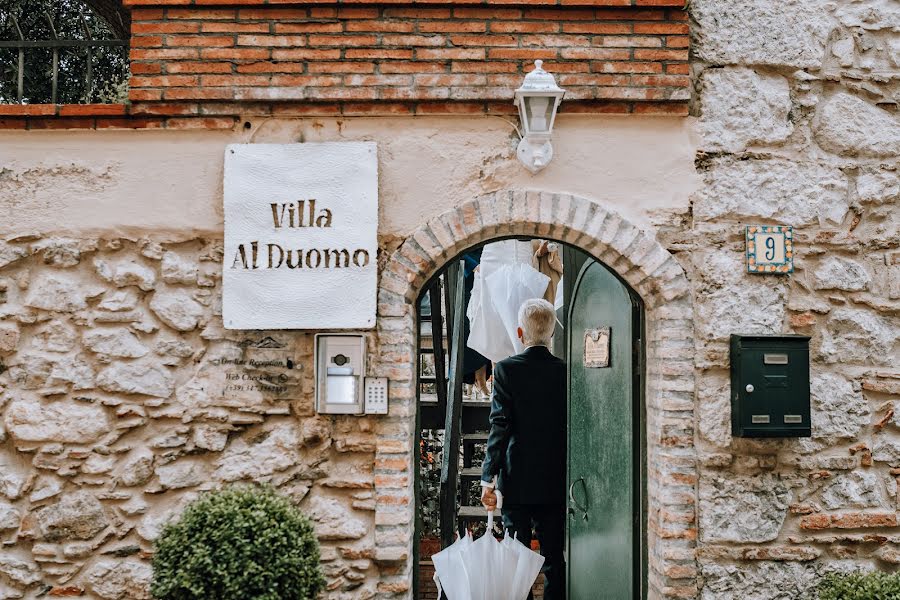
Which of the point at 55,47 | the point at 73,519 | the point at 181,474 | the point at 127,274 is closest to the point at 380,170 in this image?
the point at 127,274

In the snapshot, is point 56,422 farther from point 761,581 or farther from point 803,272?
point 803,272

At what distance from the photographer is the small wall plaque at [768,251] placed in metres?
3.78

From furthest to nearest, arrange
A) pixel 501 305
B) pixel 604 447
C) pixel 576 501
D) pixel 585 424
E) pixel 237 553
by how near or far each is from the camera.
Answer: pixel 501 305 < pixel 576 501 < pixel 585 424 < pixel 604 447 < pixel 237 553

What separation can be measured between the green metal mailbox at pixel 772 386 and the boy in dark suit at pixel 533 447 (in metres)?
1.19

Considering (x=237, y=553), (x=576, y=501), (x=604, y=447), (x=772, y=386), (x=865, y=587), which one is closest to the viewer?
(x=237, y=553)

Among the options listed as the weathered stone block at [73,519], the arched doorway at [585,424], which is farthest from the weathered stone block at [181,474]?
the arched doorway at [585,424]

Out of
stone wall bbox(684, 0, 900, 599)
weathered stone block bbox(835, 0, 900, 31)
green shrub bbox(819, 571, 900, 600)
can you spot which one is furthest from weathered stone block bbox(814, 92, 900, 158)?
green shrub bbox(819, 571, 900, 600)

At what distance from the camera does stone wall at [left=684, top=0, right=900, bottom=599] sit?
3.71 meters

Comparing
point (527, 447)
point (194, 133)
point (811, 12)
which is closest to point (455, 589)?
point (527, 447)

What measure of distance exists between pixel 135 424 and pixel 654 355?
8.56ft

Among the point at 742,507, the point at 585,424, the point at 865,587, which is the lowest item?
the point at 865,587

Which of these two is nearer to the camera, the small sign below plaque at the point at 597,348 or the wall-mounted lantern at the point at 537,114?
the wall-mounted lantern at the point at 537,114

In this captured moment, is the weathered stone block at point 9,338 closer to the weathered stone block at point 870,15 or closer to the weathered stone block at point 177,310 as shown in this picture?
the weathered stone block at point 177,310

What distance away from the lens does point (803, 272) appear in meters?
3.82
